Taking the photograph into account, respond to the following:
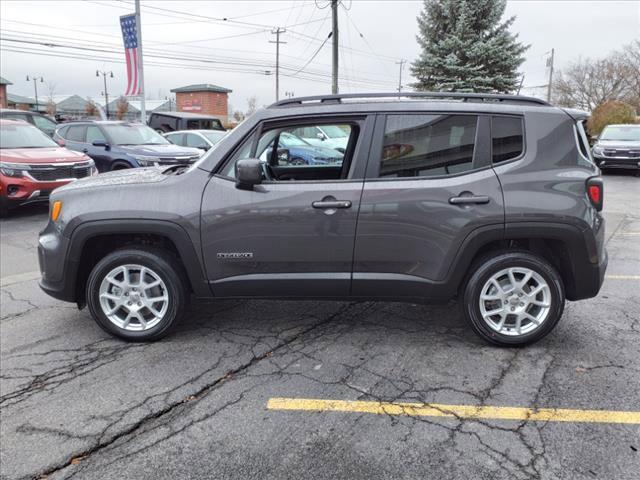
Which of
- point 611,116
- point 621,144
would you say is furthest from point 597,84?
point 621,144

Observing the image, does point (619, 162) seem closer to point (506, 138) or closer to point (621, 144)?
point (621, 144)

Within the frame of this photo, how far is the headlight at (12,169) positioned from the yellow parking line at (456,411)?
312 inches

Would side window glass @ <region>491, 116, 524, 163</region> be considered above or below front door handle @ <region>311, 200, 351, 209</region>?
above

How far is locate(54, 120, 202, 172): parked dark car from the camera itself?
11.2 metres

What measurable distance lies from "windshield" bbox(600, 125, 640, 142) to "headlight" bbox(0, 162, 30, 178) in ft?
55.6

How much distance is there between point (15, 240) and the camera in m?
7.77

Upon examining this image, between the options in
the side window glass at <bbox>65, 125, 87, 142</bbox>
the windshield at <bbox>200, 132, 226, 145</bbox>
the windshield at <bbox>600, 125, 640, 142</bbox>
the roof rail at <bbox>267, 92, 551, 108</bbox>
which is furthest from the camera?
the windshield at <bbox>600, 125, 640, 142</bbox>

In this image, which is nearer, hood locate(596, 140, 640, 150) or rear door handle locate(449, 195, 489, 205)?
rear door handle locate(449, 195, 489, 205)

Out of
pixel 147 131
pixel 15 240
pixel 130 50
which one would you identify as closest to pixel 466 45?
pixel 130 50

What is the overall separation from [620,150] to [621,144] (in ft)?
1.36

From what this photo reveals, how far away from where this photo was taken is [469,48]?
25516 mm

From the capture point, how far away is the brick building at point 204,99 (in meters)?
59.4

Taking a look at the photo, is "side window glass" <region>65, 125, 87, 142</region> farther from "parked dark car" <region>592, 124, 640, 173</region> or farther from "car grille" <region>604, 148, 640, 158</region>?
"car grille" <region>604, 148, 640, 158</region>

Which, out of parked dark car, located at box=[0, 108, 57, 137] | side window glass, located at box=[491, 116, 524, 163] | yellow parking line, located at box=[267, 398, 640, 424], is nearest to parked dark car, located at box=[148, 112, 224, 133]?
parked dark car, located at box=[0, 108, 57, 137]
